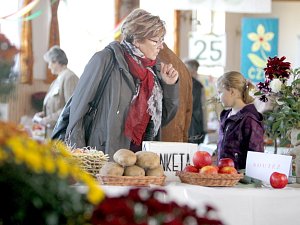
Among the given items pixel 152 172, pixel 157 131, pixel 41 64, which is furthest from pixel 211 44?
pixel 152 172

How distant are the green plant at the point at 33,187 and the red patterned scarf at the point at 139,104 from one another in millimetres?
2642

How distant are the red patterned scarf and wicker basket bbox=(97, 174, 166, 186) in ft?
2.92

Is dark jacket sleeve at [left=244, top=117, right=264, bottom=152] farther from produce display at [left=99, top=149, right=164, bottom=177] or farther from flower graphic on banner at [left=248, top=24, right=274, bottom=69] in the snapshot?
flower graphic on banner at [left=248, top=24, right=274, bottom=69]

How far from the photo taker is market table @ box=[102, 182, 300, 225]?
3.41m

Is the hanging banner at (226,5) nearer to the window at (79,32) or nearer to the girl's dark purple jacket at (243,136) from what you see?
the window at (79,32)

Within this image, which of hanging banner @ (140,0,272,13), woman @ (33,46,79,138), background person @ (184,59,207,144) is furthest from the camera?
hanging banner @ (140,0,272,13)

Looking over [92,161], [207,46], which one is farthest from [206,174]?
[207,46]

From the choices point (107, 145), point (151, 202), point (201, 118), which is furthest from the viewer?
point (201, 118)

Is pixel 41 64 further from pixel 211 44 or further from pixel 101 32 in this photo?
pixel 211 44

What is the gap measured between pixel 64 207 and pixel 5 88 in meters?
0.31

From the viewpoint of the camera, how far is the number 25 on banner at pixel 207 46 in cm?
1141

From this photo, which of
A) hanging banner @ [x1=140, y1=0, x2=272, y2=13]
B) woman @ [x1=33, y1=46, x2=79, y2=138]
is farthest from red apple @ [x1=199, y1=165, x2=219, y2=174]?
hanging banner @ [x1=140, y1=0, x2=272, y2=13]

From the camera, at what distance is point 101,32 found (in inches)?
436

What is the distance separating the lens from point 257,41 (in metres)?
13.4
